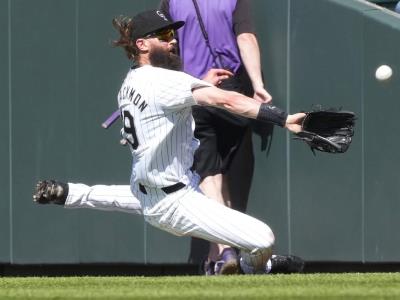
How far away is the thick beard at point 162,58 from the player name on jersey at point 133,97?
0.96 ft

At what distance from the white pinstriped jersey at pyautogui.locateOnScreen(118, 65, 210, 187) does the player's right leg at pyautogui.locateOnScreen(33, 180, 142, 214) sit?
0.35m

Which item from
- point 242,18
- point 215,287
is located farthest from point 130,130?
point 215,287

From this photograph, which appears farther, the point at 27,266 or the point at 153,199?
the point at 27,266

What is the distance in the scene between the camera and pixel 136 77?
7430 millimetres

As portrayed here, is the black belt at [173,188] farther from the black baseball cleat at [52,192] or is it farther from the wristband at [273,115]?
the black baseball cleat at [52,192]

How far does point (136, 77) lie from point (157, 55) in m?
0.32

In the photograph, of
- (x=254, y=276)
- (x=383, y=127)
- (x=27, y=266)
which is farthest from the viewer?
(x=27, y=266)

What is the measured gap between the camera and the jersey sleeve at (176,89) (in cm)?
726

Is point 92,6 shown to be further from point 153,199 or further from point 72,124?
point 153,199

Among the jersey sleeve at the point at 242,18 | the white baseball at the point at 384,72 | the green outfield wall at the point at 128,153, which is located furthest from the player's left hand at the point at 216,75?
the white baseball at the point at 384,72

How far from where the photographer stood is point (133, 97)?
7.43 m

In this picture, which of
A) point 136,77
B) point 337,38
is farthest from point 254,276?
point 337,38

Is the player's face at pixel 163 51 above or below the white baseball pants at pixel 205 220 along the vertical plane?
above

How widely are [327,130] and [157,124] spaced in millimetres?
928
